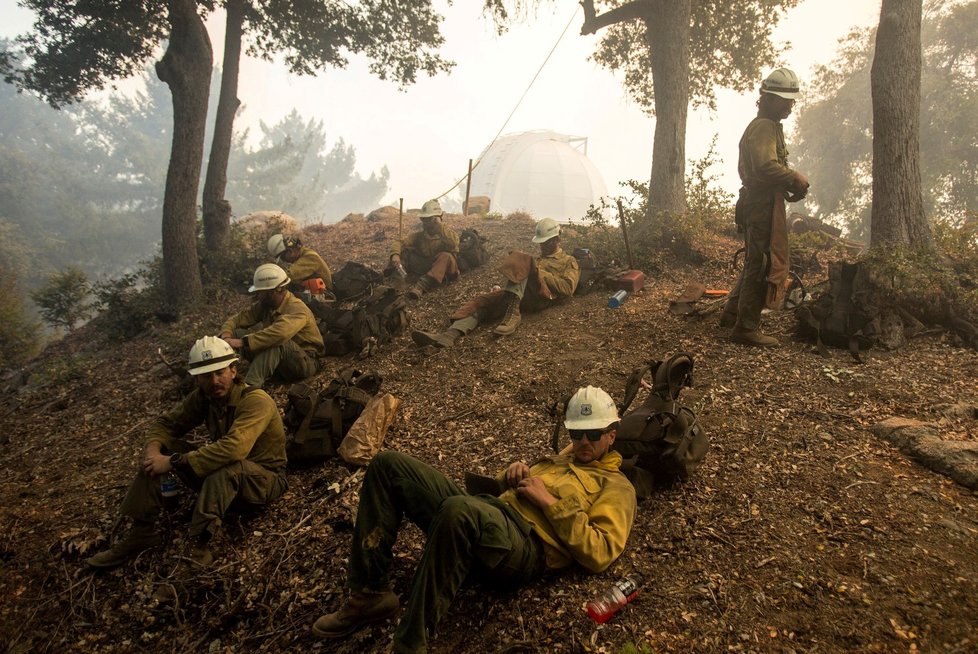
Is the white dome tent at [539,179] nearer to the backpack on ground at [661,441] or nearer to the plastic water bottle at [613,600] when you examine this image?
the backpack on ground at [661,441]

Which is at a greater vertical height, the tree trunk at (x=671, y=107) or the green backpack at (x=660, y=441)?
the tree trunk at (x=671, y=107)

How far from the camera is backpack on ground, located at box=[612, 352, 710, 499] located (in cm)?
333

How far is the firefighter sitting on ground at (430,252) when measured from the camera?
344 inches

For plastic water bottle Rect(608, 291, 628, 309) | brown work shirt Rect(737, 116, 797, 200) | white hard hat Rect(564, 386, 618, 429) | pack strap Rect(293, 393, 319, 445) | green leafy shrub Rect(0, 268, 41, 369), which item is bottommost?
green leafy shrub Rect(0, 268, 41, 369)

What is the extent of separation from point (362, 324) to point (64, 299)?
10.1 m

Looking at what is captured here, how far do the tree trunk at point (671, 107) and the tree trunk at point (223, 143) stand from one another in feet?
30.1

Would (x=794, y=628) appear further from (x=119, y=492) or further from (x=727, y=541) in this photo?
(x=119, y=492)

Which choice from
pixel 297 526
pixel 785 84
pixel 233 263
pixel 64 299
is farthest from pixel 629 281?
pixel 64 299

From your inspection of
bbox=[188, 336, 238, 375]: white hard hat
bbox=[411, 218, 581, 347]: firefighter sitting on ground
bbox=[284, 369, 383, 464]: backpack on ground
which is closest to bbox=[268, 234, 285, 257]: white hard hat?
bbox=[411, 218, 581, 347]: firefighter sitting on ground

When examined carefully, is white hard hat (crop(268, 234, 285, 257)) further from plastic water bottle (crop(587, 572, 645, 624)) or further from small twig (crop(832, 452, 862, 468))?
small twig (crop(832, 452, 862, 468))

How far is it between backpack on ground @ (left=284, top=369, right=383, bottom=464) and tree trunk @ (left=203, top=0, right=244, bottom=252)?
27.1 ft

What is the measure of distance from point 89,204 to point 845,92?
5573cm

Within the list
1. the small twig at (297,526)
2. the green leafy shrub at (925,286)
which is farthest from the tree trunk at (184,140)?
the green leafy shrub at (925,286)

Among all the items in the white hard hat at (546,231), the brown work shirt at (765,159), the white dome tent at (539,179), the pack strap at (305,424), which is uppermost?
the white dome tent at (539,179)
